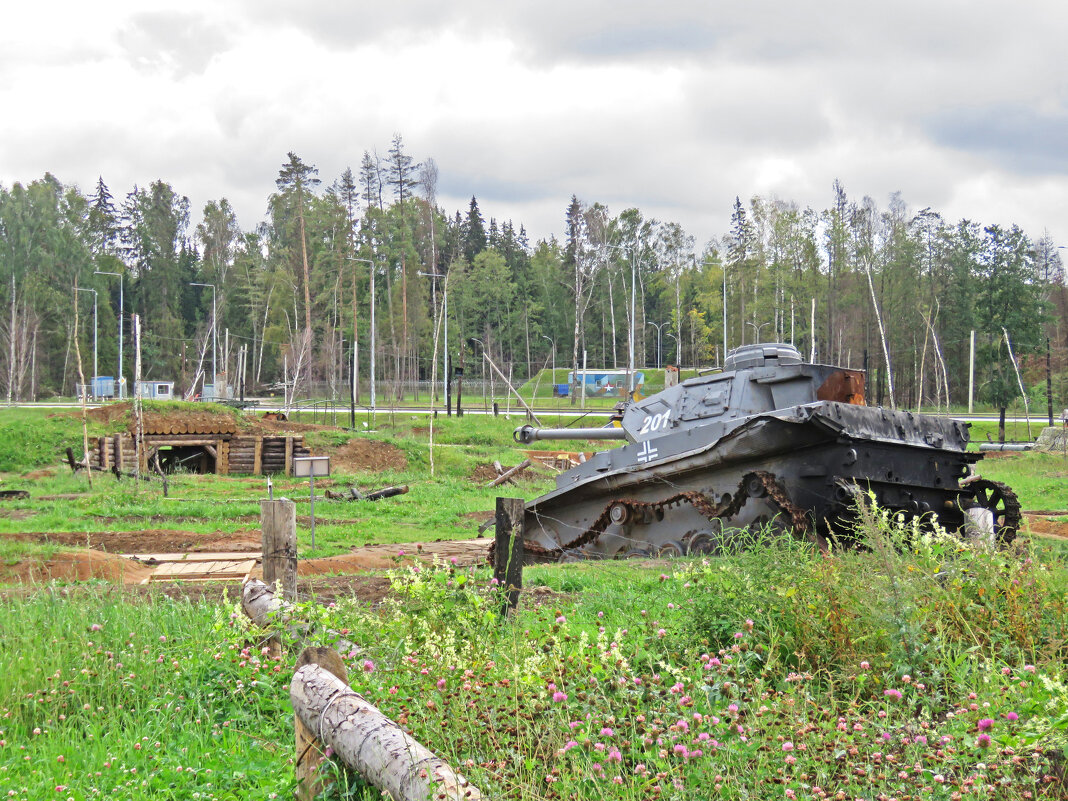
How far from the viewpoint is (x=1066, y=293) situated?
244 feet

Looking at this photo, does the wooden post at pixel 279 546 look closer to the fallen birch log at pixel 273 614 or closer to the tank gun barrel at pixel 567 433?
the fallen birch log at pixel 273 614

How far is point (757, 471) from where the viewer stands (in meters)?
11.5

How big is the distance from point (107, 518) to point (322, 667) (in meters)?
14.6

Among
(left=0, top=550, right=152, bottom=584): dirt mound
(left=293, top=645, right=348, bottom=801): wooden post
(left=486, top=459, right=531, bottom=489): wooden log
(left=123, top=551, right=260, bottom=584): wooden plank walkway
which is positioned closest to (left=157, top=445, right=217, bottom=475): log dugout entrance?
(left=486, top=459, right=531, bottom=489): wooden log

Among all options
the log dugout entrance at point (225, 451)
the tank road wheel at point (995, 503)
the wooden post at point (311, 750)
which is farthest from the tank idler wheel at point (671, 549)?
the log dugout entrance at point (225, 451)

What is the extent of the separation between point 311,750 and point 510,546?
7.72ft

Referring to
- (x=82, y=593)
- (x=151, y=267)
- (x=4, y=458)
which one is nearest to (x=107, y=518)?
(x=82, y=593)

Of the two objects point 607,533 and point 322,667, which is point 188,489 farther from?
point 322,667

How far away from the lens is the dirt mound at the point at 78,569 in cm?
1047

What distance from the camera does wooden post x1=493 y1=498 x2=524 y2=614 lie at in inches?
244

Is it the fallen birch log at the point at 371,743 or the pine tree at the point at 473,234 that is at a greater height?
the pine tree at the point at 473,234

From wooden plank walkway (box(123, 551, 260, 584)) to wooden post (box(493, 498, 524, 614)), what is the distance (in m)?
4.65

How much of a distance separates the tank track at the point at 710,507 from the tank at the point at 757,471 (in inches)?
0.7

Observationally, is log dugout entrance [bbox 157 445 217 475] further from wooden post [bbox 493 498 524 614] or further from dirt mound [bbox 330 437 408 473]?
wooden post [bbox 493 498 524 614]
